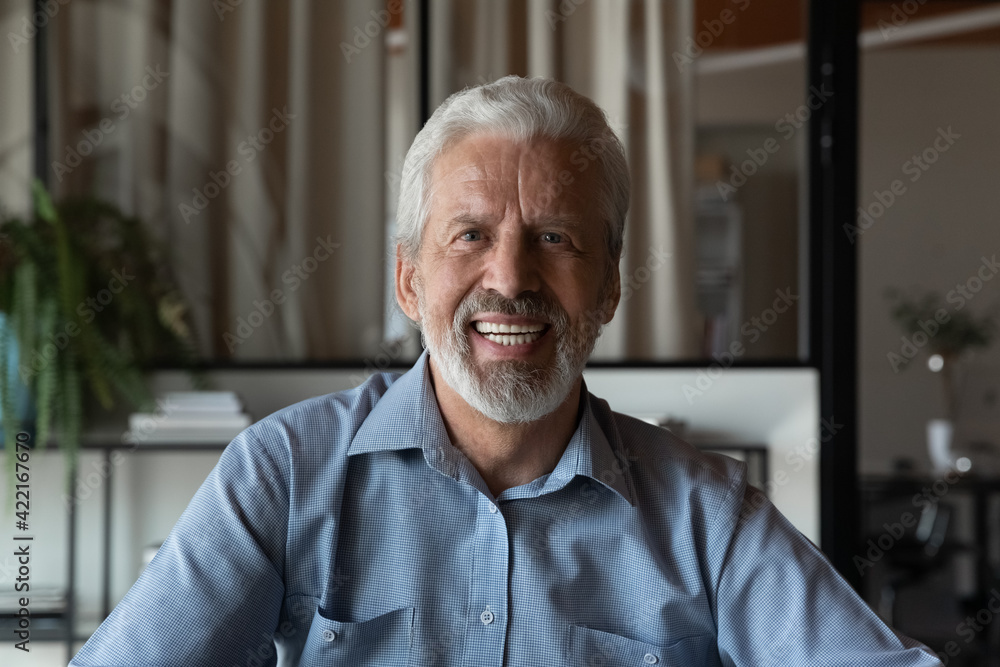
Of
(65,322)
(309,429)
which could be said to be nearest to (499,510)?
(309,429)

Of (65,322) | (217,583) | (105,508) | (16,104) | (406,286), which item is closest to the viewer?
(217,583)

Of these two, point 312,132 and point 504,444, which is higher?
point 312,132

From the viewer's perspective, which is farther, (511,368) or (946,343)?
(946,343)

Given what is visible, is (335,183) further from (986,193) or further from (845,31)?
(986,193)

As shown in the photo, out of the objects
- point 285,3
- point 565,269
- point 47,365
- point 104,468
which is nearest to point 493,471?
point 565,269

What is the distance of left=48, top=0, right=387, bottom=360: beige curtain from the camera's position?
120 inches

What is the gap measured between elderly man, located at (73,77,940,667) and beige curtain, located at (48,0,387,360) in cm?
170

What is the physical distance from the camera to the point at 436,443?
134 cm

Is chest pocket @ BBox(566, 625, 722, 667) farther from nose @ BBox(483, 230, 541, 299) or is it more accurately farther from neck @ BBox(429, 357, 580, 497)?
nose @ BBox(483, 230, 541, 299)

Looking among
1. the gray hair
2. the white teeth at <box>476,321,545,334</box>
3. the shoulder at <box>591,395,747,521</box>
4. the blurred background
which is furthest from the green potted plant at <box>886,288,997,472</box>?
the white teeth at <box>476,321,545,334</box>

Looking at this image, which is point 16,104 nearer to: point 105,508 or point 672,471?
point 105,508

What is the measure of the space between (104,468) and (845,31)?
2763 millimetres

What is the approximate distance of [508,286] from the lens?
51.7 inches

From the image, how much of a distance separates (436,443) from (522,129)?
482mm
